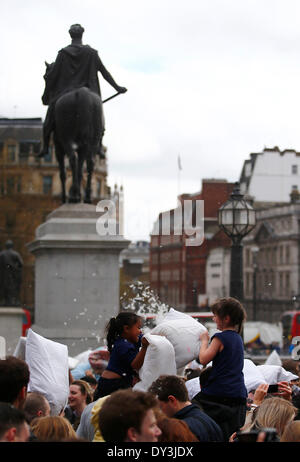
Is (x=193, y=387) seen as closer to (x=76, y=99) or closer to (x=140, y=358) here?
(x=140, y=358)

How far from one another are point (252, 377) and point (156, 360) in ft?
6.45

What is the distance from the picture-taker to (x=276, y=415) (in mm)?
7195

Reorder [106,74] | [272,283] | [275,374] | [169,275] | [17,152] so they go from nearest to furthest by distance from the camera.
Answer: [275,374]
[106,74]
[169,275]
[17,152]
[272,283]

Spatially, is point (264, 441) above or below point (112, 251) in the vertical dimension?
below

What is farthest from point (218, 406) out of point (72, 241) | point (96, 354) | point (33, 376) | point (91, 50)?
point (91, 50)

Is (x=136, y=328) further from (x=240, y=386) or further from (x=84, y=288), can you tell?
(x=84, y=288)

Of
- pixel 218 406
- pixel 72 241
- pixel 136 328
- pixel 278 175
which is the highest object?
pixel 278 175

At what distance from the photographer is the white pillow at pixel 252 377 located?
30.5ft

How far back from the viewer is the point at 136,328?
8242 millimetres

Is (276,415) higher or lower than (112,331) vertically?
lower

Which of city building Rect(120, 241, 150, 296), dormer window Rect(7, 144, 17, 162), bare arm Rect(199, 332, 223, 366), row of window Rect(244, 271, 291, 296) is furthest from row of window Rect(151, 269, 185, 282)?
bare arm Rect(199, 332, 223, 366)

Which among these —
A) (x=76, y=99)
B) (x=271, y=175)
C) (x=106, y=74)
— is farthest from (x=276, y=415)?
(x=271, y=175)

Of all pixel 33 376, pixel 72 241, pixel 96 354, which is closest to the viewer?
pixel 33 376
